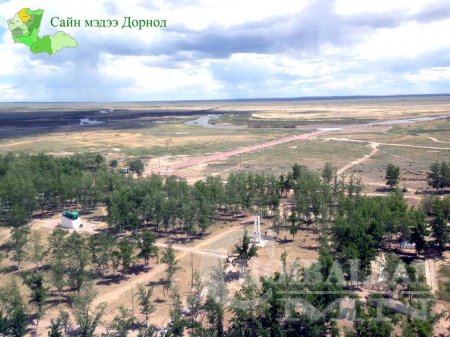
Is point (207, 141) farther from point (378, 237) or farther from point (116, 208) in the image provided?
point (378, 237)

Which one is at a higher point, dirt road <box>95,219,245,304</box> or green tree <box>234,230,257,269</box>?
green tree <box>234,230,257,269</box>

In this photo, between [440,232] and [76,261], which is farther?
[440,232]

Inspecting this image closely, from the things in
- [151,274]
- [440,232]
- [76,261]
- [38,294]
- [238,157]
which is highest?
[238,157]

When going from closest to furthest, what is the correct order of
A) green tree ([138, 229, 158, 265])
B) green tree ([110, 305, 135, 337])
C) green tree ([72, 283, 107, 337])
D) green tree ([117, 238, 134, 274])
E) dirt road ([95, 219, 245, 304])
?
1. green tree ([110, 305, 135, 337])
2. green tree ([72, 283, 107, 337])
3. dirt road ([95, 219, 245, 304])
4. green tree ([117, 238, 134, 274])
5. green tree ([138, 229, 158, 265])

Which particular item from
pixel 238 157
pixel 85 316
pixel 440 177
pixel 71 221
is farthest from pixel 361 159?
pixel 85 316

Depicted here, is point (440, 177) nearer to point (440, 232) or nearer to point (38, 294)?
point (440, 232)

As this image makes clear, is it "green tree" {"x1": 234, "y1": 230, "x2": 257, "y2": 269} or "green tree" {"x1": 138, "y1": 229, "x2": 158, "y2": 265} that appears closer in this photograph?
"green tree" {"x1": 234, "y1": 230, "x2": 257, "y2": 269}

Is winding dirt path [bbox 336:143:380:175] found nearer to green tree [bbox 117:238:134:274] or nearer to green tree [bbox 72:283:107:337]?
green tree [bbox 117:238:134:274]

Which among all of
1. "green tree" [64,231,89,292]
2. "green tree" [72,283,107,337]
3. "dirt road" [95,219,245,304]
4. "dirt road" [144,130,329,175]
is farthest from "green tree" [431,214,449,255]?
"dirt road" [144,130,329,175]

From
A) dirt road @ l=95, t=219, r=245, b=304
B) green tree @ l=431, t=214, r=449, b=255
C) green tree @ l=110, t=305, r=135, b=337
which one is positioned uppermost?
green tree @ l=431, t=214, r=449, b=255

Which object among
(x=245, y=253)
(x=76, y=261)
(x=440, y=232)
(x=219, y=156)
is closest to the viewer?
(x=76, y=261)

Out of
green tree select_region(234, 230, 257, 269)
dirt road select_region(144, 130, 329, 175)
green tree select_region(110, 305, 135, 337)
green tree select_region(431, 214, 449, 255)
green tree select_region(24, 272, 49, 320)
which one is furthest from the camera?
dirt road select_region(144, 130, 329, 175)
